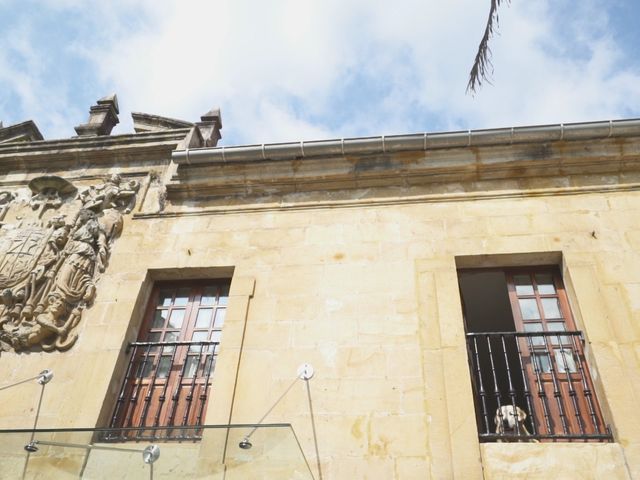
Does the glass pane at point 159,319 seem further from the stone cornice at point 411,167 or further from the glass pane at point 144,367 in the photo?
the stone cornice at point 411,167

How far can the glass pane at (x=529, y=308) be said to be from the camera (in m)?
4.82

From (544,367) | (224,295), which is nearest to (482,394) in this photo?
(544,367)

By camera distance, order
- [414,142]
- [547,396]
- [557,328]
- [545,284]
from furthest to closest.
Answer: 1. [414,142]
2. [545,284]
3. [557,328]
4. [547,396]

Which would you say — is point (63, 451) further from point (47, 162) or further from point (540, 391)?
point (47, 162)

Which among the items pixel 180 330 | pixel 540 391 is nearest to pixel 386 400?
pixel 540 391

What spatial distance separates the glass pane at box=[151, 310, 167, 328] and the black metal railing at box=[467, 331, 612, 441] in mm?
2979

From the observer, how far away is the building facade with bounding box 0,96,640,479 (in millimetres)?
3842

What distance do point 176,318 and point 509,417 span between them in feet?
10.7

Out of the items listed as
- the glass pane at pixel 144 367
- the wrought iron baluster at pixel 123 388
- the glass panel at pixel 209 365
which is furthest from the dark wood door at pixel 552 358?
the wrought iron baluster at pixel 123 388

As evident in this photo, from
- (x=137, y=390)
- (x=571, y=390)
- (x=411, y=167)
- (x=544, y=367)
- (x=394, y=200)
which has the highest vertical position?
(x=411, y=167)

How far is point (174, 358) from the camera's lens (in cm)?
492

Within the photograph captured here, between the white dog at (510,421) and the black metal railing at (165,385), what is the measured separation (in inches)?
95.7

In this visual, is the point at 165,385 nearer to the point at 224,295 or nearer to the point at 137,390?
the point at 137,390

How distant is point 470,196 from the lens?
5609mm
